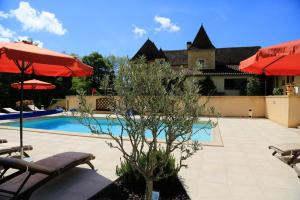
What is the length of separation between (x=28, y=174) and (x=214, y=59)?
102ft

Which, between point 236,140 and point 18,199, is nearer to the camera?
point 18,199

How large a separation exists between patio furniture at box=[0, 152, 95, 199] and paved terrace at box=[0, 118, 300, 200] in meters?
0.39

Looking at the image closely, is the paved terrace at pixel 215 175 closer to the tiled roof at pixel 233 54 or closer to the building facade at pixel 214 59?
the building facade at pixel 214 59

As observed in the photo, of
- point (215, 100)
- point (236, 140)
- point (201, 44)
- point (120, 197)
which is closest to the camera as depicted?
point (120, 197)

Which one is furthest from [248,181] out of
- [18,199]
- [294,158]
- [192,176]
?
[18,199]

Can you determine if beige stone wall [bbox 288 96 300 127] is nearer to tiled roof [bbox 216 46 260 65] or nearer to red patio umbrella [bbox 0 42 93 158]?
red patio umbrella [bbox 0 42 93 158]

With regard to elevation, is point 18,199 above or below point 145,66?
below

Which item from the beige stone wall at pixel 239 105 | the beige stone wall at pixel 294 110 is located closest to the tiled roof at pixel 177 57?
the beige stone wall at pixel 239 105

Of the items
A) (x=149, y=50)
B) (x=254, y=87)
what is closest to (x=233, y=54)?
(x=254, y=87)

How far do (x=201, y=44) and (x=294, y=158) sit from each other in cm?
2877

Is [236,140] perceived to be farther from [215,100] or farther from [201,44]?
[201,44]

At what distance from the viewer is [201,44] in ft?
108

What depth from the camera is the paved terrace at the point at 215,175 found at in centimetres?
439

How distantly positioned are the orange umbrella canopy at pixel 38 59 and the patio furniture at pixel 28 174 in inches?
76.4
